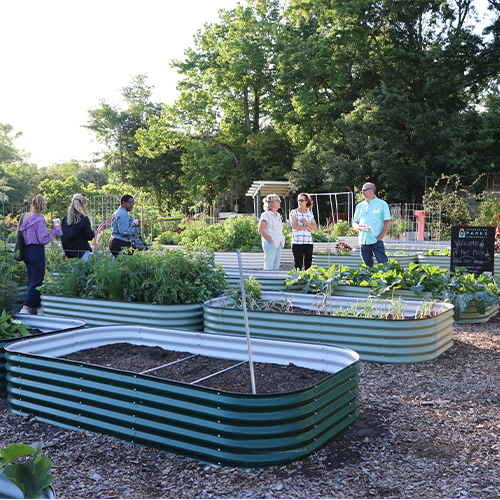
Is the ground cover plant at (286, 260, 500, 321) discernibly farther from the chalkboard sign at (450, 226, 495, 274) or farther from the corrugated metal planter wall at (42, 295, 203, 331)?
Result: the corrugated metal planter wall at (42, 295, 203, 331)

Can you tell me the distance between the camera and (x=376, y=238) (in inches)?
261

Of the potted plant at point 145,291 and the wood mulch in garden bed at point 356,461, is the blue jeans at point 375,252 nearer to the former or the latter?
the potted plant at point 145,291

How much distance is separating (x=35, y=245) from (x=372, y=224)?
419 centimetres

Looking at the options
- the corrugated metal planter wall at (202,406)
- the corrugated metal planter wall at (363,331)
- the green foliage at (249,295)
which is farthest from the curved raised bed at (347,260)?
the corrugated metal planter wall at (202,406)

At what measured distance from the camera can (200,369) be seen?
3592 millimetres

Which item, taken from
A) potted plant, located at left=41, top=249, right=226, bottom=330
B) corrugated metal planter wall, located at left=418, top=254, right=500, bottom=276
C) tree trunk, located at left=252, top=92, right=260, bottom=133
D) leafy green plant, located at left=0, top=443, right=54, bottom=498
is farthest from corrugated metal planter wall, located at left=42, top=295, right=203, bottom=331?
tree trunk, located at left=252, top=92, right=260, bottom=133

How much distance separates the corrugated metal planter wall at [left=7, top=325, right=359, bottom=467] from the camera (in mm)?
2586

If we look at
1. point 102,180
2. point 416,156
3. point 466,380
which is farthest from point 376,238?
point 102,180

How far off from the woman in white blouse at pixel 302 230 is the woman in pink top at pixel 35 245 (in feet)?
10.1

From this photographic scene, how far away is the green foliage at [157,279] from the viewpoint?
5336 mm

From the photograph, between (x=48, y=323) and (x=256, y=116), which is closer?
(x=48, y=323)

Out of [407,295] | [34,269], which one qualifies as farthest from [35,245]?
[407,295]

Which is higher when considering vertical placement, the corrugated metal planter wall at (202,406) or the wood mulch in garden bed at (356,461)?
the corrugated metal planter wall at (202,406)

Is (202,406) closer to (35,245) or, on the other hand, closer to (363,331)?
(363,331)
